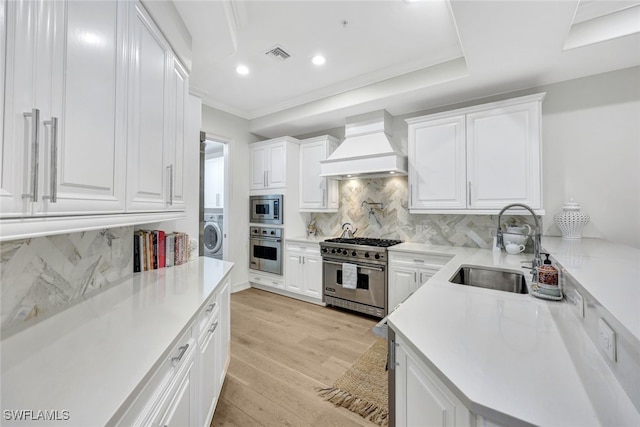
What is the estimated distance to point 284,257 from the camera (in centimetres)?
403

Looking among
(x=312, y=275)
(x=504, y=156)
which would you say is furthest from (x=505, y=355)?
(x=312, y=275)

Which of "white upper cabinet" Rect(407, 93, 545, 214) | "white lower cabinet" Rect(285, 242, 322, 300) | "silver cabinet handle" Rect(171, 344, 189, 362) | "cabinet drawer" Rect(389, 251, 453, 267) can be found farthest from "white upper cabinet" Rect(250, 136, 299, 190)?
"silver cabinet handle" Rect(171, 344, 189, 362)

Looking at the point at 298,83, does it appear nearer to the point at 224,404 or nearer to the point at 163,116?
the point at 163,116

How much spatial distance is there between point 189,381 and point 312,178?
322cm

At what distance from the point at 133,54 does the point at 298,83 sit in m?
2.29

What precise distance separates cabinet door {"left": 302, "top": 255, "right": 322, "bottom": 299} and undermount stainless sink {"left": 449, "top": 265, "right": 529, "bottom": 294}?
6.63ft

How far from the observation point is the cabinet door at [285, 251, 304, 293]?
387cm

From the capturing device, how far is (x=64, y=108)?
837 millimetres

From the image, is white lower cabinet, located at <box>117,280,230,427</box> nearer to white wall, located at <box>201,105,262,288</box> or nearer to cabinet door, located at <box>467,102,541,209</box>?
white wall, located at <box>201,105,262,288</box>

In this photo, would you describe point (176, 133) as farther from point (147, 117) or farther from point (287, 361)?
point (287, 361)

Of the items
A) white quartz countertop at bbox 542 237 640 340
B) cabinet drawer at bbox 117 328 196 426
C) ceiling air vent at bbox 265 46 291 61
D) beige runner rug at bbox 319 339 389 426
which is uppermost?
ceiling air vent at bbox 265 46 291 61

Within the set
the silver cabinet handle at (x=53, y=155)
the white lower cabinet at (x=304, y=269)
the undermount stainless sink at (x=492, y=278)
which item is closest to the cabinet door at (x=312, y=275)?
the white lower cabinet at (x=304, y=269)

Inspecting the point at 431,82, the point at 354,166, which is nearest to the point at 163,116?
the point at 354,166

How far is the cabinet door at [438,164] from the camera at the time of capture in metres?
2.86
